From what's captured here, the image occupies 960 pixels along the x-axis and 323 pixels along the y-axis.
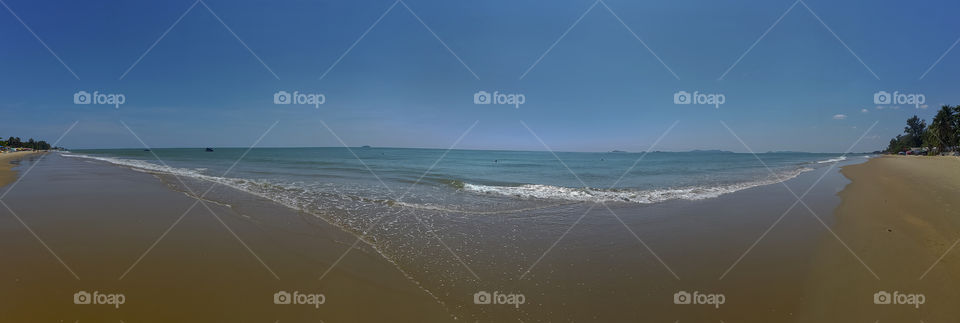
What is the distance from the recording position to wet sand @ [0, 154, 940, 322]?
3848 millimetres

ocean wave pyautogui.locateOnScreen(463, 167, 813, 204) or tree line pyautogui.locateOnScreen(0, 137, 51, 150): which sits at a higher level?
tree line pyautogui.locateOnScreen(0, 137, 51, 150)

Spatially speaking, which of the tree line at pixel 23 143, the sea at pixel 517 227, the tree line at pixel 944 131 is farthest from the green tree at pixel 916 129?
the tree line at pixel 23 143

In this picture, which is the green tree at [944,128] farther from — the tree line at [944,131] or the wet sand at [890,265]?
the wet sand at [890,265]

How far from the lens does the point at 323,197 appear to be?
11.4m

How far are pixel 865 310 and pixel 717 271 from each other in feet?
4.80

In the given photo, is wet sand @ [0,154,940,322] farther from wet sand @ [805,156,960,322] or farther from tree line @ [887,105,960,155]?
tree line @ [887,105,960,155]

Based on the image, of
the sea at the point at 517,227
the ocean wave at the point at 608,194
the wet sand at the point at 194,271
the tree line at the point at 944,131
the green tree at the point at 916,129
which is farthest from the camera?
the green tree at the point at 916,129

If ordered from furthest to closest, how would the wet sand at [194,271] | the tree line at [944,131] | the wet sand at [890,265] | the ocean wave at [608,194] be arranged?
the tree line at [944,131], the ocean wave at [608,194], the wet sand at [890,265], the wet sand at [194,271]

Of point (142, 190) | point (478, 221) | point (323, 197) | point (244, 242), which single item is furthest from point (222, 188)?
point (478, 221)

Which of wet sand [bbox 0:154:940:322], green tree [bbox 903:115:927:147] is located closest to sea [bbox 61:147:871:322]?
wet sand [bbox 0:154:940:322]

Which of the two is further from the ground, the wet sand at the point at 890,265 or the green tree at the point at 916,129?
the green tree at the point at 916,129

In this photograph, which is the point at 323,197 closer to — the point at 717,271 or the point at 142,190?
the point at 142,190

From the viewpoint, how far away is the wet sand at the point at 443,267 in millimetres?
3848

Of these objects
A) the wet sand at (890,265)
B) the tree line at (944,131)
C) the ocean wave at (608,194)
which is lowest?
the wet sand at (890,265)
